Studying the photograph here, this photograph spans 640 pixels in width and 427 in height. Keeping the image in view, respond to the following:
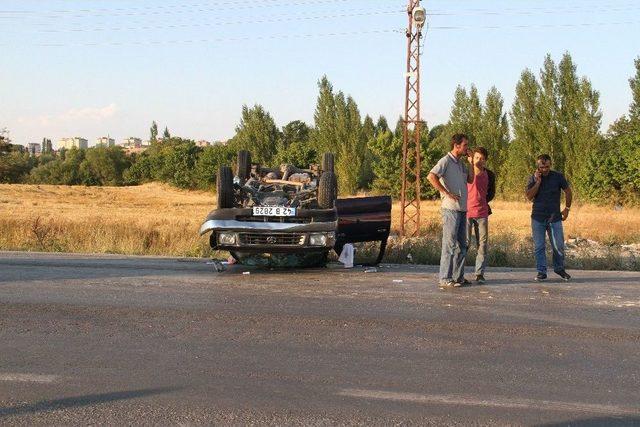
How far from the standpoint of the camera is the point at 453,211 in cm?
940

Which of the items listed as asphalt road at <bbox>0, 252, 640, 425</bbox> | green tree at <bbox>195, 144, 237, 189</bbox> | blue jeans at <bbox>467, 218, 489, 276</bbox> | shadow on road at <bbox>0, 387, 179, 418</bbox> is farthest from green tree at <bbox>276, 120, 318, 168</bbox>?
shadow on road at <bbox>0, 387, 179, 418</bbox>

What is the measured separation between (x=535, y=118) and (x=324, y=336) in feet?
163


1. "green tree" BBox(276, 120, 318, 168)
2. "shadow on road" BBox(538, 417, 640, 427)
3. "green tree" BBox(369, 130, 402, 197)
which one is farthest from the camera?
"green tree" BBox(369, 130, 402, 197)

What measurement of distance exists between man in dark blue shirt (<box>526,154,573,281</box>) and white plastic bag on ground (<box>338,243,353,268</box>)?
279 cm

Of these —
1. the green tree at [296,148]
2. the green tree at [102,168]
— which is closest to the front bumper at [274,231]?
the green tree at [296,148]

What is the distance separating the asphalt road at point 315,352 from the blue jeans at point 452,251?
0.99ft

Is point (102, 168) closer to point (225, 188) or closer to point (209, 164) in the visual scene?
point (209, 164)

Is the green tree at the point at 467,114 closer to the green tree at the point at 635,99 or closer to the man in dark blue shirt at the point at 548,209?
the green tree at the point at 635,99

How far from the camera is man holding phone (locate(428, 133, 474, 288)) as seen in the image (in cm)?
933

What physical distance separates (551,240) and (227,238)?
14.8 feet

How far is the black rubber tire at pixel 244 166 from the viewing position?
1198 cm

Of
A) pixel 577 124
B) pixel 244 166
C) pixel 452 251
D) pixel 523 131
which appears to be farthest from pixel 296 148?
pixel 452 251

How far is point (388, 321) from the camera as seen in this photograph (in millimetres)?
6973

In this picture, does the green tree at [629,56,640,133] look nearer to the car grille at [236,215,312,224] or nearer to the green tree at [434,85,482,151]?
the green tree at [434,85,482,151]
